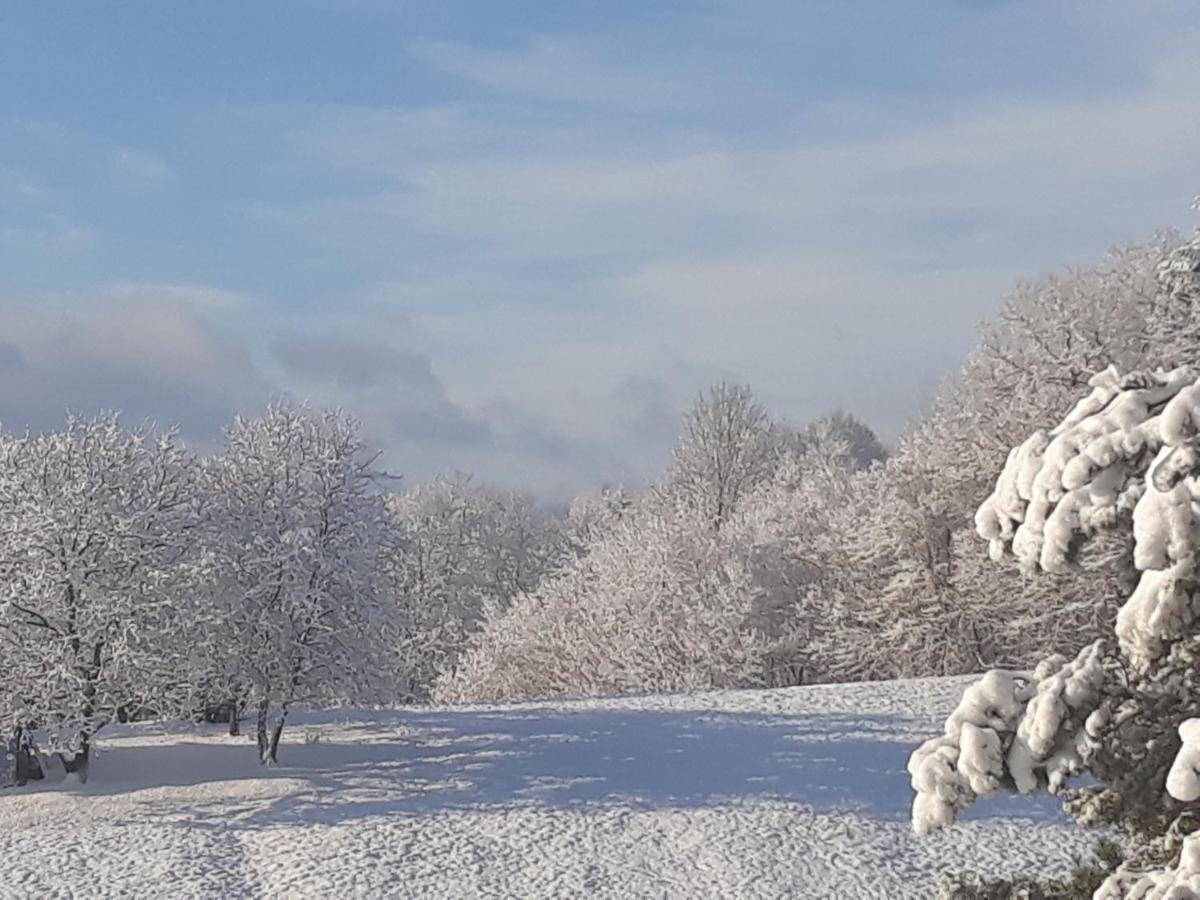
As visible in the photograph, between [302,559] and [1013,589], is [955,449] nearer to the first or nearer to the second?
[1013,589]

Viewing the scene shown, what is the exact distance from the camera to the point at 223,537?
18.9 meters

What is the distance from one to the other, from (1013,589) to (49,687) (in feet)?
65.7

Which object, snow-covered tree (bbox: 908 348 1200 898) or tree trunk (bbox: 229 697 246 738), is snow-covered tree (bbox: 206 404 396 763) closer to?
tree trunk (bbox: 229 697 246 738)

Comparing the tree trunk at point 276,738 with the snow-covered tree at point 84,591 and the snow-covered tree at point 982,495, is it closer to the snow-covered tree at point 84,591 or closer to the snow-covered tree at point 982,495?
the snow-covered tree at point 84,591

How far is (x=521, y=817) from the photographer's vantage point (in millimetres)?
16625

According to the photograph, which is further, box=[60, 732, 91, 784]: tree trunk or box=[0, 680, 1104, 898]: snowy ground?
box=[60, 732, 91, 784]: tree trunk

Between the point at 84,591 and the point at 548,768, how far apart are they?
23.2ft

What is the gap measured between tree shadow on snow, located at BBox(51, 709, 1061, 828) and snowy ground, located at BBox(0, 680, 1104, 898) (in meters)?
0.05

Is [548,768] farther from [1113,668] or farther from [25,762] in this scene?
[1113,668]

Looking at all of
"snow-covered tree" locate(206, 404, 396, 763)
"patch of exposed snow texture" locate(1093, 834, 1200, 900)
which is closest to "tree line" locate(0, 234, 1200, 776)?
"snow-covered tree" locate(206, 404, 396, 763)

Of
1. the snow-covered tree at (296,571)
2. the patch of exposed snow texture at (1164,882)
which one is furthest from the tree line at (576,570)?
the patch of exposed snow texture at (1164,882)

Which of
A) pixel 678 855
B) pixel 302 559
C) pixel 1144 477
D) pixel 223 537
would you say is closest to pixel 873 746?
pixel 678 855

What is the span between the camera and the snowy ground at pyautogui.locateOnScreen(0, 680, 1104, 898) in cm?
1493

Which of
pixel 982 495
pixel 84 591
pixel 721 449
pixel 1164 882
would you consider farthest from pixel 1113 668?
pixel 721 449
